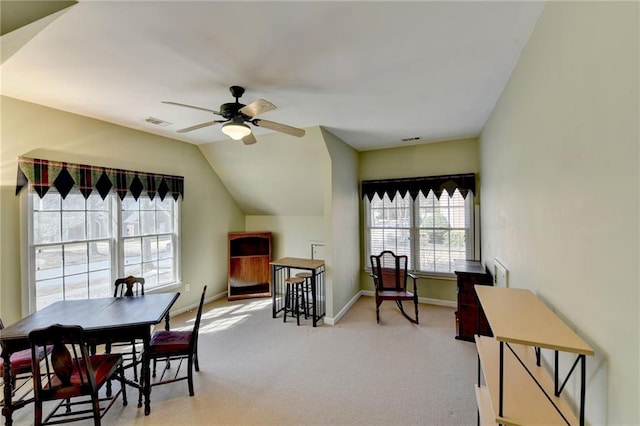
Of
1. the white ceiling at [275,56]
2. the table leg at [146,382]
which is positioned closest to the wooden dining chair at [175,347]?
the table leg at [146,382]

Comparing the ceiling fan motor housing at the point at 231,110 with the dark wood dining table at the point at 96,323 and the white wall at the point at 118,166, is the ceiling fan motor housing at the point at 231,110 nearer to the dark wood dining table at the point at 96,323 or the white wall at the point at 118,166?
the dark wood dining table at the point at 96,323

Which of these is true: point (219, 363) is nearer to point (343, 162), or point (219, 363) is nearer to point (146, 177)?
point (146, 177)

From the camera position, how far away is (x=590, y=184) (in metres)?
1.07

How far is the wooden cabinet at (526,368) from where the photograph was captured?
103 cm

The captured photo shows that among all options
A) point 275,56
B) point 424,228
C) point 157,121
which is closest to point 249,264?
point 157,121

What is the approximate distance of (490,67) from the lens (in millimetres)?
2109

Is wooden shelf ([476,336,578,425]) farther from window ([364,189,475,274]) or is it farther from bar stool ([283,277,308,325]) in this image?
window ([364,189,475,274])

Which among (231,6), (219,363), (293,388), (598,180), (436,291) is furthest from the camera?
(436,291)

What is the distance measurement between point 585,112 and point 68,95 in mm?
3882

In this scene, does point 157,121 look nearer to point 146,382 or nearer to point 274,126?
point 274,126

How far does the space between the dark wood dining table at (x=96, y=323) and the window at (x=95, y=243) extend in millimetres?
641

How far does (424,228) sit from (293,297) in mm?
2523

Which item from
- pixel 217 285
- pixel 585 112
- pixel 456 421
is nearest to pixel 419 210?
pixel 456 421

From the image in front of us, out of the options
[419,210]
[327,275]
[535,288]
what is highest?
[419,210]
